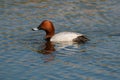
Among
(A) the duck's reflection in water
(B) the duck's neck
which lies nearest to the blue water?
(A) the duck's reflection in water

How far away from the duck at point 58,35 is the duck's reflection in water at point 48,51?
37 cm

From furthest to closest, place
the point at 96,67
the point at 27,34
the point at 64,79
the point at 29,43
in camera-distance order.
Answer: the point at 27,34
the point at 29,43
the point at 96,67
the point at 64,79

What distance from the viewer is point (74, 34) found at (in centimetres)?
1759

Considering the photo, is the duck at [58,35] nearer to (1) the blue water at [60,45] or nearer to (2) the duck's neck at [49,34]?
(2) the duck's neck at [49,34]

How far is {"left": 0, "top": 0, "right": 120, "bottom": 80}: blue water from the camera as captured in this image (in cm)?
1368

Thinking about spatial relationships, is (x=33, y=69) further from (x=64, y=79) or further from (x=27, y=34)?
(x=27, y=34)

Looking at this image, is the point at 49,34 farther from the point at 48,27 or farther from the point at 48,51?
the point at 48,51

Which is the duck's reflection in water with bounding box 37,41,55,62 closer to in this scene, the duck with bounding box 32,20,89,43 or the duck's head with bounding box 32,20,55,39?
the duck with bounding box 32,20,89,43

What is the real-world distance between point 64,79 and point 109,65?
1.90 metres

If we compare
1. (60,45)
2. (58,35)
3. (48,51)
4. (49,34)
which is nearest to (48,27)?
(49,34)

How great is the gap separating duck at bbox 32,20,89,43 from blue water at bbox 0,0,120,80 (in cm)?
33

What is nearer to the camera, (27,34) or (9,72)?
(9,72)

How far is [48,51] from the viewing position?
1653cm

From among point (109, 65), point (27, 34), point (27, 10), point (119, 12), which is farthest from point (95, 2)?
point (109, 65)
